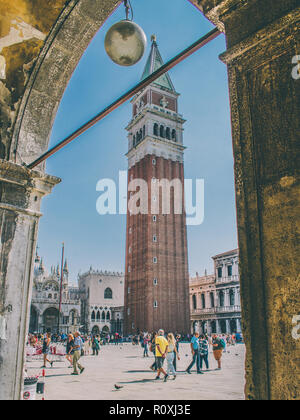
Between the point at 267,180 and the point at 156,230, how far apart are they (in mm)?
35784

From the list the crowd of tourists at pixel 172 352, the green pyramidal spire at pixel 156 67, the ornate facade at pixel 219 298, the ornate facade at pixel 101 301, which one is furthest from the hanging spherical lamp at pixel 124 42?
the ornate facade at pixel 101 301

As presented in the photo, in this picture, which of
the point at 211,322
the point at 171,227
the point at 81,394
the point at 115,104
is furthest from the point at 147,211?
the point at 115,104

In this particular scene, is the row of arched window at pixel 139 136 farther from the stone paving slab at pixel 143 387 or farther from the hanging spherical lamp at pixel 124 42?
the hanging spherical lamp at pixel 124 42

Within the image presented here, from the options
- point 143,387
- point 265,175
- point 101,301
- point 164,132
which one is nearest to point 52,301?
point 101,301

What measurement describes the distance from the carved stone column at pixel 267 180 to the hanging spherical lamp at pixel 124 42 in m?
1.17

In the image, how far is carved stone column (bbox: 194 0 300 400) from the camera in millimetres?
1434

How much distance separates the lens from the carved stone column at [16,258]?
3.52 m

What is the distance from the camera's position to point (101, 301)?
54000mm

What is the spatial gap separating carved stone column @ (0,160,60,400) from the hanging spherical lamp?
5.64ft

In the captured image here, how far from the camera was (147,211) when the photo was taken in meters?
37.3

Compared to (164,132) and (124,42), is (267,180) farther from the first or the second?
(164,132)

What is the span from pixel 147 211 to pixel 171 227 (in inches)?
134

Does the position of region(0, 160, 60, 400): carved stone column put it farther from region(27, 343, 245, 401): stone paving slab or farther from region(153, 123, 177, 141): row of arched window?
region(153, 123, 177, 141): row of arched window

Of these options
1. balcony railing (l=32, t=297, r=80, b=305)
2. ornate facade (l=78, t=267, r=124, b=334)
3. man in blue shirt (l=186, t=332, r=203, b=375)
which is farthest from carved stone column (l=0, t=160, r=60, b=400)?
ornate facade (l=78, t=267, r=124, b=334)
